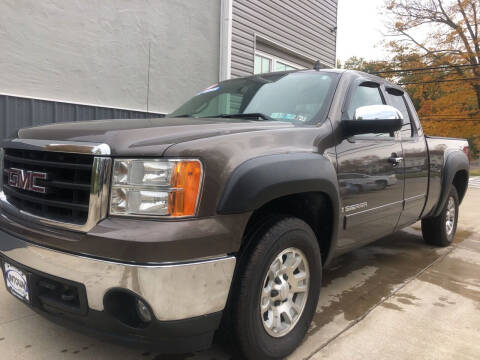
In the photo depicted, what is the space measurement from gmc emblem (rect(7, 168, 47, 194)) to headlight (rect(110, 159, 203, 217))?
47 cm

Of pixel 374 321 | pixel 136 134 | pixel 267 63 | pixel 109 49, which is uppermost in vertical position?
pixel 267 63

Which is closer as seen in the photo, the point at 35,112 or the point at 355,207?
the point at 355,207

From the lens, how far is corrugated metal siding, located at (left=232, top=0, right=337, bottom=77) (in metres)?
8.50

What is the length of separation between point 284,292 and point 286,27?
9043 mm

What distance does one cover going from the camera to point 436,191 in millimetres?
4090

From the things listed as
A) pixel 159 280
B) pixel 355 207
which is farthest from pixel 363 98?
pixel 159 280

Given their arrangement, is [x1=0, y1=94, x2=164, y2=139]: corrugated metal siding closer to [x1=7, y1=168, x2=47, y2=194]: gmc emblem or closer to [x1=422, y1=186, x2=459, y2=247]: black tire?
[x1=7, y1=168, x2=47, y2=194]: gmc emblem

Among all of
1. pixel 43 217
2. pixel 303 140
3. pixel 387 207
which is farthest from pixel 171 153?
pixel 387 207

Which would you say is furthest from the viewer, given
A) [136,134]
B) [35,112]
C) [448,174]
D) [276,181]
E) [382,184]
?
[35,112]

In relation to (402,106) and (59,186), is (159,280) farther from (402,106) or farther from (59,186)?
(402,106)

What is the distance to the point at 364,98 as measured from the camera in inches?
125

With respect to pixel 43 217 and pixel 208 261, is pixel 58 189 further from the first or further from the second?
pixel 208 261

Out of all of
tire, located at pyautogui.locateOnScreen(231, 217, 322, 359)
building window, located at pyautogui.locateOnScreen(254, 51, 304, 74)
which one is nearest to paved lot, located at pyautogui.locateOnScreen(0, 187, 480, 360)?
tire, located at pyautogui.locateOnScreen(231, 217, 322, 359)

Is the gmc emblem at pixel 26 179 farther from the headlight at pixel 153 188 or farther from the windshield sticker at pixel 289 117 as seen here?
the windshield sticker at pixel 289 117
